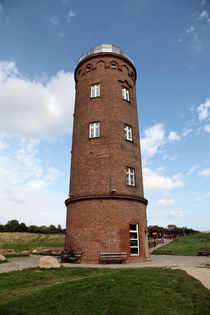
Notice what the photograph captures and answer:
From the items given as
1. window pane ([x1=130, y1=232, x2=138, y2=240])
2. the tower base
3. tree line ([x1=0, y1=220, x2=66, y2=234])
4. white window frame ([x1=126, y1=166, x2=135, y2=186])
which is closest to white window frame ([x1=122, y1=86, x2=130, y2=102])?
white window frame ([x1=126, y1=166, x2=135, y2=186])

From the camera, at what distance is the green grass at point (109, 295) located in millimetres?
5188

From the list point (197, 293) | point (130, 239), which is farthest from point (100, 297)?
point (130, 239)

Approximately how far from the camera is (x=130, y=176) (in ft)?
56.3

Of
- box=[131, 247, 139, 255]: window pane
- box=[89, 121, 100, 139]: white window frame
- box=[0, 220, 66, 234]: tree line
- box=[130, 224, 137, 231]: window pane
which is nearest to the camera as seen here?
box=[131, 247, 139, 255]: window pane

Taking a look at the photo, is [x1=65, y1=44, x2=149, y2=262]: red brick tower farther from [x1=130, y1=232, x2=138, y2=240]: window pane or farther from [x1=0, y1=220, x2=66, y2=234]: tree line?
[x1=0, y1=220, x2=66, y2=234]: tree line

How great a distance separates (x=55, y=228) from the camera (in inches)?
2768

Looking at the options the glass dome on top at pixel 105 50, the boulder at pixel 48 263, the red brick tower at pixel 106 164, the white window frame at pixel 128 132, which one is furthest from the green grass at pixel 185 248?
the glass dome on top at pixel 105 50

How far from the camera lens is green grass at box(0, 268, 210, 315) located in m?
5.19

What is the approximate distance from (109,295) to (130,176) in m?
11.5

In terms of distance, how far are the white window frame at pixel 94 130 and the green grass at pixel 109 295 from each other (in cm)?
1122

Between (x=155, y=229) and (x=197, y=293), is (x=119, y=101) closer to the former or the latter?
(x=197, y=293)

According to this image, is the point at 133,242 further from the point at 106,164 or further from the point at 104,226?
the point at 106,164

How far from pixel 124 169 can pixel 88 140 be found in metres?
3.62

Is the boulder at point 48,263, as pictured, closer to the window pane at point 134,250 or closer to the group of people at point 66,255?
the group of people at point 66,255
